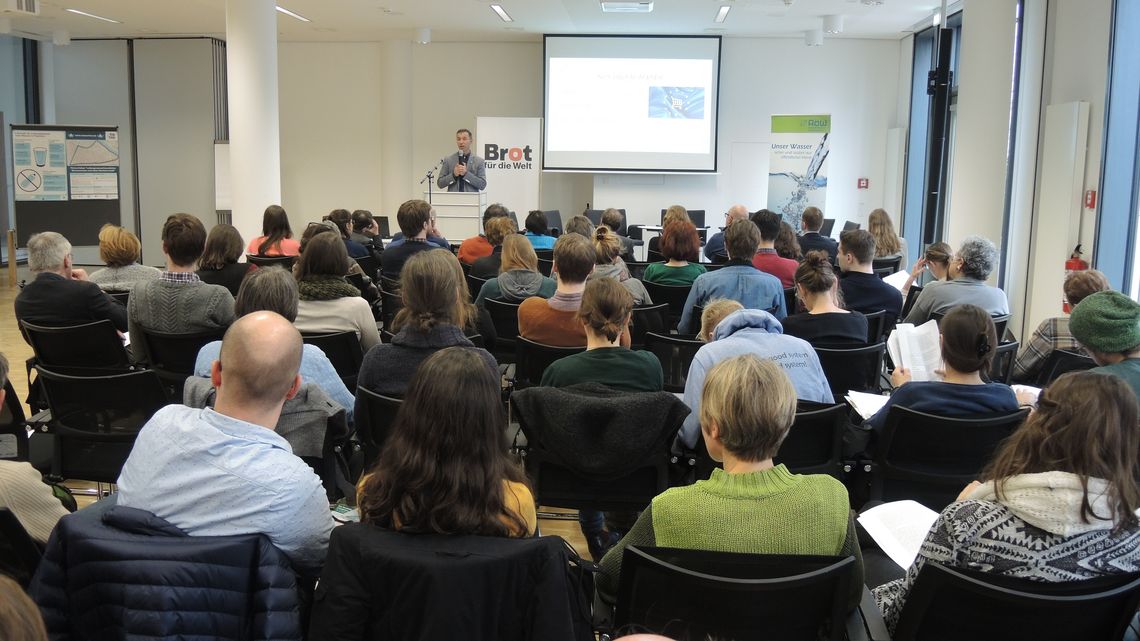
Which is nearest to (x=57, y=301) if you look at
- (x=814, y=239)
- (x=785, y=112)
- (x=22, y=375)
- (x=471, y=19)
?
(x=22, y=375)

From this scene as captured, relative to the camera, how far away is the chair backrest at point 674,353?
161 inches

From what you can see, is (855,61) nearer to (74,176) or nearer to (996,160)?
(996,160)

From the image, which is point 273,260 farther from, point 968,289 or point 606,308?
point 968,289

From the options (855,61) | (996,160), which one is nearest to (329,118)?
(855,61)

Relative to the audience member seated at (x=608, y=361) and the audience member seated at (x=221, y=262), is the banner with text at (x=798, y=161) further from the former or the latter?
the audience member seated at (x=608, y=361)

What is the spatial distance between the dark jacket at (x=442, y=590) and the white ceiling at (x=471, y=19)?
9755mm

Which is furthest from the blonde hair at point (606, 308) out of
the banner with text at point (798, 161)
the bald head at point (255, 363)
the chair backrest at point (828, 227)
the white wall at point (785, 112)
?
the white wall at point (785, 112)

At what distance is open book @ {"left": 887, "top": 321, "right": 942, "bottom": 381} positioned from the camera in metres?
3.58

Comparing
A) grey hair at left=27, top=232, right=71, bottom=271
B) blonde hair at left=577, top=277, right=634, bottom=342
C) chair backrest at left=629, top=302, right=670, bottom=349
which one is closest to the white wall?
chair backrest at left=629, top=302, right=670, bottom=349

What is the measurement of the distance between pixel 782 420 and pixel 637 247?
1092cm

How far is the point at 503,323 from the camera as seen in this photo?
17.1 feet

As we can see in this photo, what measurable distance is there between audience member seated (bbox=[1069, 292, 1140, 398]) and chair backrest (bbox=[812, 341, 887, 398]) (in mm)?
975

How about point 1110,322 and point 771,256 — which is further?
point 771,256

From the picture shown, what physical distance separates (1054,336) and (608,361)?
2131 millimetres
